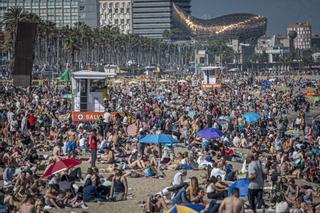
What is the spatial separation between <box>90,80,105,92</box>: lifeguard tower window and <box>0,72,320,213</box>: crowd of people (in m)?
1.17

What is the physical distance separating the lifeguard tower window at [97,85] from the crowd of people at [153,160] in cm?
117

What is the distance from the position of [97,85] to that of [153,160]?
8.72 m

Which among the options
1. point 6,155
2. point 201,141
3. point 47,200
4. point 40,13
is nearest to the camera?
point 47,200

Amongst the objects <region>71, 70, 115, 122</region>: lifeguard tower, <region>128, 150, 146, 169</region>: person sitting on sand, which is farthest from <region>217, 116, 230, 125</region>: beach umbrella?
<region>128, 150, 146, 169</region>: person sitting on sand

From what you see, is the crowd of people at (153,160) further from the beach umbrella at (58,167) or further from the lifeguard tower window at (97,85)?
the lifeguard tower window at (97,85)

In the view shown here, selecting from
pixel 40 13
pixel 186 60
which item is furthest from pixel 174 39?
pixel 40 13

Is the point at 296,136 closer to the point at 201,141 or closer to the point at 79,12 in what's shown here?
the point at 201,141

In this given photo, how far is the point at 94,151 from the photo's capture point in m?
21.3

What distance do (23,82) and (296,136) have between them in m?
11.5

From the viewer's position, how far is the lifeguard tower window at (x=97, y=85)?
29.5 meters

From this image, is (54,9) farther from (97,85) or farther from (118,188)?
(118,188)

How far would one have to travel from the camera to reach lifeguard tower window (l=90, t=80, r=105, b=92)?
29.5 meters

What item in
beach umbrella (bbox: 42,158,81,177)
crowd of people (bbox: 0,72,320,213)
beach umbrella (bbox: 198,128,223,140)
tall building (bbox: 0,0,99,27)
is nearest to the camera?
crowd of people (bbox: 0,72,320,213)

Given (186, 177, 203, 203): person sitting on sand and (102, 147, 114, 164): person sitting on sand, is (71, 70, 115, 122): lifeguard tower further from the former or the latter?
(186, 177, 203, 203): person sitting on sand
